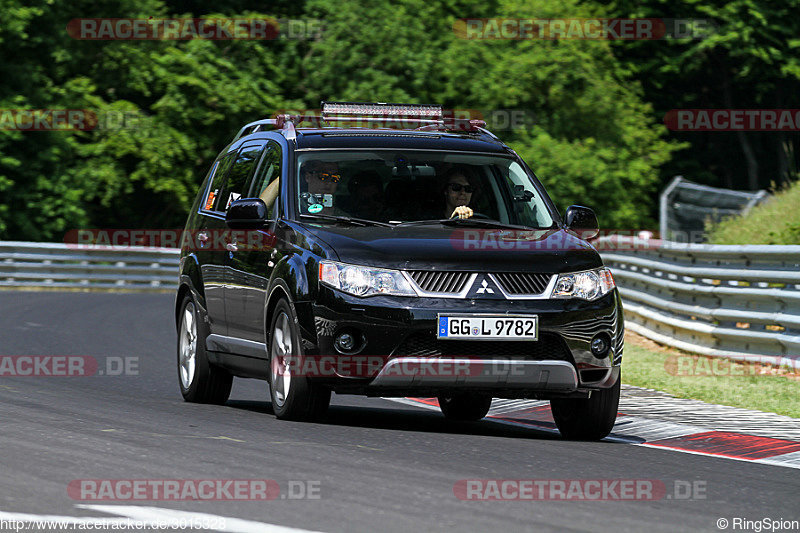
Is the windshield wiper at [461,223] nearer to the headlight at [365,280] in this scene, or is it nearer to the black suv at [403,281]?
the black suv at [403,281]

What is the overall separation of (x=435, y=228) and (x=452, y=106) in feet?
119

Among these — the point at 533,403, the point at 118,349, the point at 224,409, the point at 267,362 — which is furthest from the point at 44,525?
the point at 118,349

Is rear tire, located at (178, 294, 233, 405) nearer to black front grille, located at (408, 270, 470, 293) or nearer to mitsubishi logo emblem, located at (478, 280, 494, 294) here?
black front grille, located at (408, 270, 470, 293)

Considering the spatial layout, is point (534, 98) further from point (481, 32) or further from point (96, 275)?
point (96, 275)

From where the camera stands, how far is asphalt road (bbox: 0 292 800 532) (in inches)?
250

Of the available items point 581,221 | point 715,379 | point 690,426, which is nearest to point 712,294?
point 715,379

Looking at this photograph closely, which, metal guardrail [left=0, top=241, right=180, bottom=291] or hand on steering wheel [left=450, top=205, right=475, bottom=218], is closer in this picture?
hand on steering wheel [left=450, top=205, right=475, bottom=218]

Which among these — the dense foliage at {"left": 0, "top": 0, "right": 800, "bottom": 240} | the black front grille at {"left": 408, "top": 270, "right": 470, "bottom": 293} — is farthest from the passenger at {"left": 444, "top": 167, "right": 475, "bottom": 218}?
the dense foliage at {"left": 0, "top": 0, "right": 800, "bottom": 240}

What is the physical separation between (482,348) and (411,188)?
5.16 ft

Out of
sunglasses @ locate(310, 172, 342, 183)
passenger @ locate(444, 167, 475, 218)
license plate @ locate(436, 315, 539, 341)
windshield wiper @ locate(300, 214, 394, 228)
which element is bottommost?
license plate @ locate(436, 315, 539, 341)

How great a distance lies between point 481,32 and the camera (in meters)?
46.2

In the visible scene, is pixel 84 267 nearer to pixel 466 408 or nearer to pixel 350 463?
pixel 466 408

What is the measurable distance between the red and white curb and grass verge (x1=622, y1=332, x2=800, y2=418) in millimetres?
317

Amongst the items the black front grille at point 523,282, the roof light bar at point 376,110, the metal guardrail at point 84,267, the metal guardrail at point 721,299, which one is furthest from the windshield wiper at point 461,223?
the metal guardrail at point 84,267
